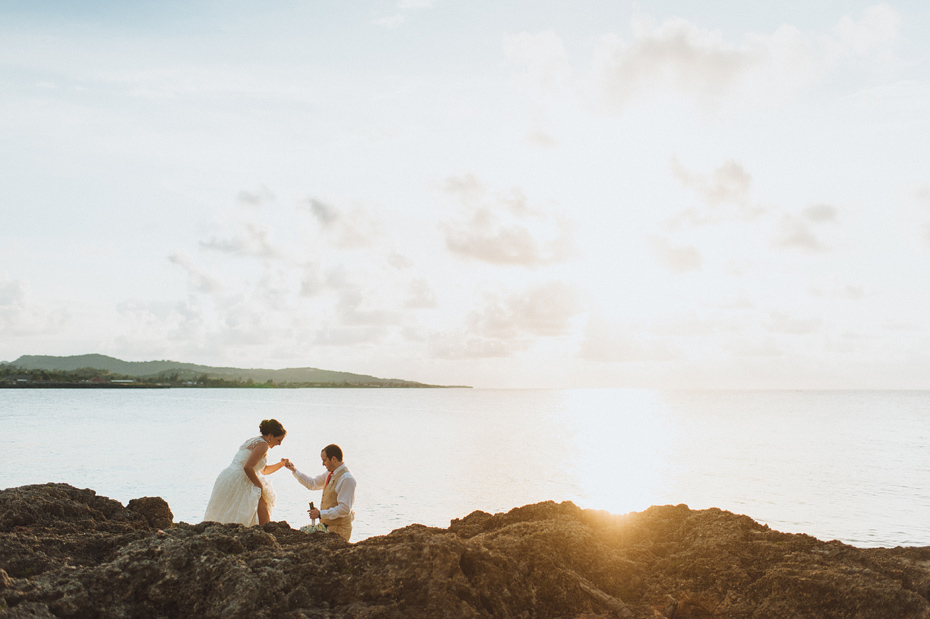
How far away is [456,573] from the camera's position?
4398 millimetres

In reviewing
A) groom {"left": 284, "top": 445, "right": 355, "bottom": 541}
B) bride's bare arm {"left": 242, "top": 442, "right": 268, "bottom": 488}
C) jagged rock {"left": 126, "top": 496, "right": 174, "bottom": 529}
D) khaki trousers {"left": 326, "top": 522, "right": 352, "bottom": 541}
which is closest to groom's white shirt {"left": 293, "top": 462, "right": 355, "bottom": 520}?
groom {"left": 284, "top": 445, "right": 355, "bottom": 541}

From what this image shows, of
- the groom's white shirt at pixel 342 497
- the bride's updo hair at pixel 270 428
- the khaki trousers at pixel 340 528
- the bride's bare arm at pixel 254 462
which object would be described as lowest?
the khaki trousers at pixel 340 528

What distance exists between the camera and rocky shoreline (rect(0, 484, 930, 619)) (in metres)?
4.13

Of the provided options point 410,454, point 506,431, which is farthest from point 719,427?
point 410,454

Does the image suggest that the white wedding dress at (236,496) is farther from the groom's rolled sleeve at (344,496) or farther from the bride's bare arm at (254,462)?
the groom's rolled sleeve at (344,496)

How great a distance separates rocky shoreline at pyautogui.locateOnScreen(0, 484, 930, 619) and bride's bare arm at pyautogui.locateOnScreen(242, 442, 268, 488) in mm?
1726

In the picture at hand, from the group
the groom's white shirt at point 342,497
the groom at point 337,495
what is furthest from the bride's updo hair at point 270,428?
the groom's white shirt at point 342,497

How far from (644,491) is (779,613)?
19.7 meters

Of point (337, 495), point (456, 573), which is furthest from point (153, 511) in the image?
point (456, 573)

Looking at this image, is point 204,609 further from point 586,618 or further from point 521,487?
point 521,487

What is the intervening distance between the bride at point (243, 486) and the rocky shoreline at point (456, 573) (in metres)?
1.47

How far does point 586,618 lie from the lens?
4590 mm

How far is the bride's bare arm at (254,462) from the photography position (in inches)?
298

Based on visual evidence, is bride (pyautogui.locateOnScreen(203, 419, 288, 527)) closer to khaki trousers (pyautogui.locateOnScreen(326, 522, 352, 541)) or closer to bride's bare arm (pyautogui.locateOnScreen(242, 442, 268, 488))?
bride's bare arm (pyautogui.locateOnScreen(242, 442, 268, 488))
